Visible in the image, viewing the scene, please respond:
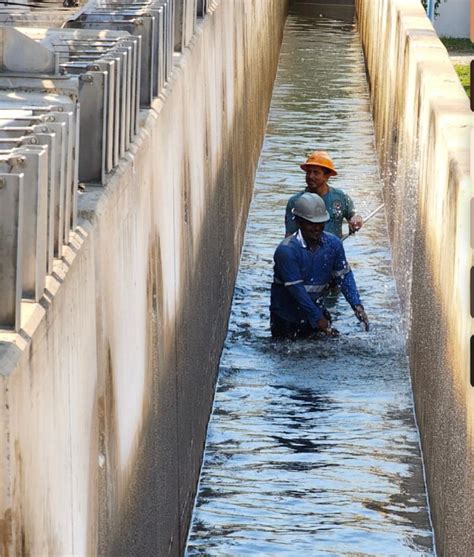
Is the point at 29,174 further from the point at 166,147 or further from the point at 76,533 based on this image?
the point at 166,147

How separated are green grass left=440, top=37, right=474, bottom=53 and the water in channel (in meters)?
14.6

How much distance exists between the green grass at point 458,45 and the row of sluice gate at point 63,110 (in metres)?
22.3

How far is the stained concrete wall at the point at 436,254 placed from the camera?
340 inches

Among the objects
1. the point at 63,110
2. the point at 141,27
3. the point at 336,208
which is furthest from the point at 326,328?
the point at 63,110

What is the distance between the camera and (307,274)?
13.4 meters

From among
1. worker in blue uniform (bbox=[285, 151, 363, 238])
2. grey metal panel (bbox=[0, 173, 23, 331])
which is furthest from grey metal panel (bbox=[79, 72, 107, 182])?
worker in blue uniform (bbox=[285, 151, 363, 238])

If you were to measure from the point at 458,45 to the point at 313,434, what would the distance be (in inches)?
917

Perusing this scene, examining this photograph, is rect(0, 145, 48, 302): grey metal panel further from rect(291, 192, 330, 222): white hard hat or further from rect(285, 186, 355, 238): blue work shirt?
rect(285, 186, 355, 238): blue work shirt

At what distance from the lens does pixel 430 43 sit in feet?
52.8

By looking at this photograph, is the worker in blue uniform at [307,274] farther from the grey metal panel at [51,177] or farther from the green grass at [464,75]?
the green grass at [464,75]

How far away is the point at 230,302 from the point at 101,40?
6599mm

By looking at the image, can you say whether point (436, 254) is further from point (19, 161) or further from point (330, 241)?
point (19, 161)


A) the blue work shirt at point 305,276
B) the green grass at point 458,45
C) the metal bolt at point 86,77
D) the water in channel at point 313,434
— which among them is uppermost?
the metal bolt at point 86,77

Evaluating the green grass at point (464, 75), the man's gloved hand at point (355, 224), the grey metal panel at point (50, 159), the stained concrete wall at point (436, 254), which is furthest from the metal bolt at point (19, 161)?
the green grass at point (464, 75)
